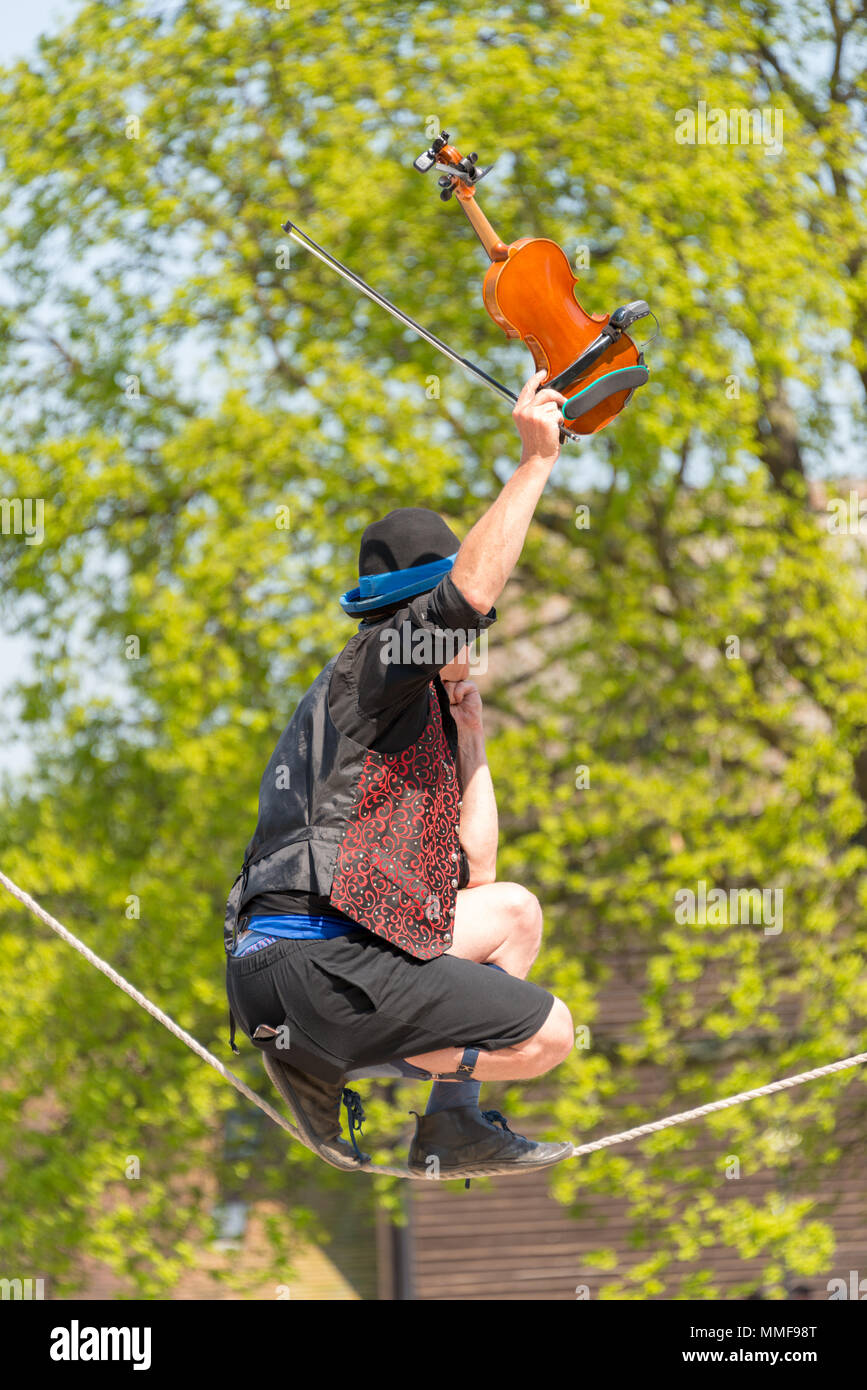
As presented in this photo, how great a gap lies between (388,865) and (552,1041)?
0.51m

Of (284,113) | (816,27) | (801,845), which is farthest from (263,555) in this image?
(816,27)

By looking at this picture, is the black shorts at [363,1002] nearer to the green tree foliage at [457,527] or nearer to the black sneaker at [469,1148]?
the black sneaker at [469,1148]

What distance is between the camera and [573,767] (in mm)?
8484

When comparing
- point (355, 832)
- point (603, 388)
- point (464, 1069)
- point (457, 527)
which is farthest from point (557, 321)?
point (457, 527)

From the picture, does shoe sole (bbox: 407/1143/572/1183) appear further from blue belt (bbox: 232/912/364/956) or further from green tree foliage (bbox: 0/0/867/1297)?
green tree foliage (bbox: 0/0/867/1297)

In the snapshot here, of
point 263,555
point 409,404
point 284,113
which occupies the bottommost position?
point 263,555

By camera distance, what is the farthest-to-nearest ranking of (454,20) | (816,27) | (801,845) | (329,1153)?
(816,27), (454,20), (801,845), (329,1153)

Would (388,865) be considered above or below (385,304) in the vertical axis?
below

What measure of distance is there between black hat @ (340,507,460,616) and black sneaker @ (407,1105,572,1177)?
1084mm

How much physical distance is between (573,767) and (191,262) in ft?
11.6

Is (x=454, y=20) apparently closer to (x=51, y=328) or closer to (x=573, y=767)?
(x=51, y=328)

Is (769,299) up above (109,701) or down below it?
above

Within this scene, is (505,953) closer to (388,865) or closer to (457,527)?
(388,865)

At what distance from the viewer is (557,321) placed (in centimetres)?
306
